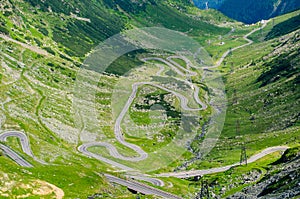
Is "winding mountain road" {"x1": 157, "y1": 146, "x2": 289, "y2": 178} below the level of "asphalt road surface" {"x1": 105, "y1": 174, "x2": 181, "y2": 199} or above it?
above

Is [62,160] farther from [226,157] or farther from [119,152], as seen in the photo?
[226,157]

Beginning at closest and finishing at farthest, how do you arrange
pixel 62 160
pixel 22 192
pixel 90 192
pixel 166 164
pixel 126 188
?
1. pixel 22 192
2. pixel 90 192
3. pixel 126 188
4. pixel 62 160
5. pixel 166 164

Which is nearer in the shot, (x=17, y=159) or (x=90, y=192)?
(x=90, y=192)

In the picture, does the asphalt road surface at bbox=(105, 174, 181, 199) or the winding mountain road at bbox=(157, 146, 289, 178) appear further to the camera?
the winding mountain road at bbox=(157, 146, 289, 178)

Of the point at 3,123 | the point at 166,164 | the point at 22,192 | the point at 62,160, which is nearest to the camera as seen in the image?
the point at 22,192

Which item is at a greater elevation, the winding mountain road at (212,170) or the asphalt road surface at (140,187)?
the winding mountain road at (212,170)

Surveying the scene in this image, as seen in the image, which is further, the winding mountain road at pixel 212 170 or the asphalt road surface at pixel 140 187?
the winding mountain road at pixel 212 170

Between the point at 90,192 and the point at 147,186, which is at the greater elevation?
the point at 147,186

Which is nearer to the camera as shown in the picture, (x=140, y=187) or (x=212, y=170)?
(x=140, y=187)

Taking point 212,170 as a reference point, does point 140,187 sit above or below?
below

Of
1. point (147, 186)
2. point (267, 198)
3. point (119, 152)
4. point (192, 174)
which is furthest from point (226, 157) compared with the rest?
point (267, 198)

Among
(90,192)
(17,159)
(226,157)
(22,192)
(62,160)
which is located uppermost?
(226,157)
